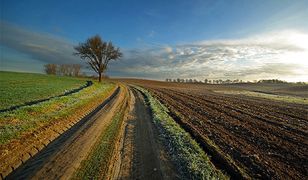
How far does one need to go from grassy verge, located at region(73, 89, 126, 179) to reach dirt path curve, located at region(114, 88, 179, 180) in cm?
42

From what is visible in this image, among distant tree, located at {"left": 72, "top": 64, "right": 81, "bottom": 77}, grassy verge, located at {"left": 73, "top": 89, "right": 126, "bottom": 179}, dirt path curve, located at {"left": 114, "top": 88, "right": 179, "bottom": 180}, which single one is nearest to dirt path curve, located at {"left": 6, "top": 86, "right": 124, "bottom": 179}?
grassy verge, located at {"left": 73, "top": 89, "right": 126, "bottom": 179}

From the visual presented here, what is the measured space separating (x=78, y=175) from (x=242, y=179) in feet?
14.9

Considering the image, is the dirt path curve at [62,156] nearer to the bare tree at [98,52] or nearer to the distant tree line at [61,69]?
the bare tree at [98,52]

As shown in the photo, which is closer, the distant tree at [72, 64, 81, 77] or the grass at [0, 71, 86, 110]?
the grass at [0, 71, 86, 110]

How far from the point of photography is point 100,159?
6500mm

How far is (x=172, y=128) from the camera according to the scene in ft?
35.2

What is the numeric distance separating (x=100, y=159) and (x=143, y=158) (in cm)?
141

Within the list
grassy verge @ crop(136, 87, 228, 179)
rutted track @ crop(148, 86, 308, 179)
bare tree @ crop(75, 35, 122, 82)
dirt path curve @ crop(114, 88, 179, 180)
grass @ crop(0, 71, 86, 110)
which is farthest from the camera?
bare tree @ crop(75, 35, 122, 82)

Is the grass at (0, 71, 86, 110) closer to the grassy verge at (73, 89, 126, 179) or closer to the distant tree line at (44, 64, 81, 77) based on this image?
the grassy verge at (73, 89, 126, 179)

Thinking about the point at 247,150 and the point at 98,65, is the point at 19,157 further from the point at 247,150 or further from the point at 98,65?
the point at 98,65

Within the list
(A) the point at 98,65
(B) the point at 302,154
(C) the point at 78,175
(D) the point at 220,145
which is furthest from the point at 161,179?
(A) the point at 98,65

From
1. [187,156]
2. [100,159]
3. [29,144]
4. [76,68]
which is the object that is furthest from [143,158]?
[76,68]

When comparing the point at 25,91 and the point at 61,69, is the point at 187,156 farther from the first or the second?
the point at 61,69

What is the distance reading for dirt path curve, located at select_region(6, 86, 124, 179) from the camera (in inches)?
218
